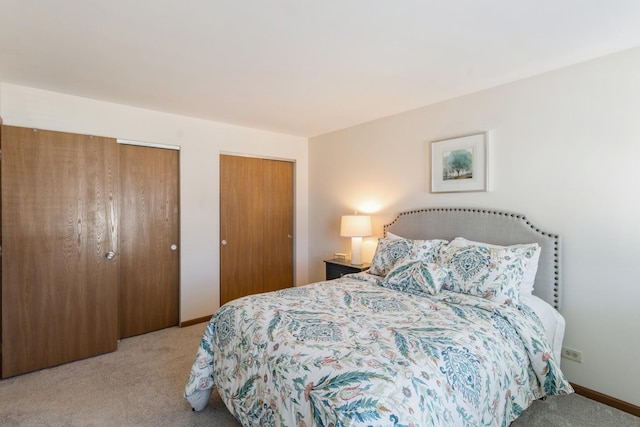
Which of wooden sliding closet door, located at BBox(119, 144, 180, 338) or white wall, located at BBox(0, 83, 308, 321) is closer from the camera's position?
white wall, located at BBox(0, 83, 308, 321)

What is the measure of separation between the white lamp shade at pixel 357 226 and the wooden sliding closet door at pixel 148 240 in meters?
1.88

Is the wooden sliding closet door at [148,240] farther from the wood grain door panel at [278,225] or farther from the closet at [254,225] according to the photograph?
the wood grain door panel at [278,225]

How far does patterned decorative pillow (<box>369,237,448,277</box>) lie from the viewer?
8.87ft

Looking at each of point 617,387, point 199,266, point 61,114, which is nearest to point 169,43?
point 61,114

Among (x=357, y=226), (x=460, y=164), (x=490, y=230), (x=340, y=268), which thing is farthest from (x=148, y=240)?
(x=490, y=230)

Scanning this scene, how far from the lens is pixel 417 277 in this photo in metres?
2.39

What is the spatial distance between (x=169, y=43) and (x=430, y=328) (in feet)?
7.37

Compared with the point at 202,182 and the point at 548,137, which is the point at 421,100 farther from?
the point at 202,182

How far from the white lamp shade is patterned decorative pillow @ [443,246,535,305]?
1.17 m

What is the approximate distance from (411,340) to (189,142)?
10.3ft

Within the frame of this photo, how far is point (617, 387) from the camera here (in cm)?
216

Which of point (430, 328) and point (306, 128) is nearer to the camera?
point (430, 328)

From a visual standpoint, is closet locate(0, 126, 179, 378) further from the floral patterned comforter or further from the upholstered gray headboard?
the upholstered gray headboard

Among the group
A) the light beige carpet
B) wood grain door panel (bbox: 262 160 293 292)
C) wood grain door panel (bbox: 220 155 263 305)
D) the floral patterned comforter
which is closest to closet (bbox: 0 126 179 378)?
the light beige carpet
